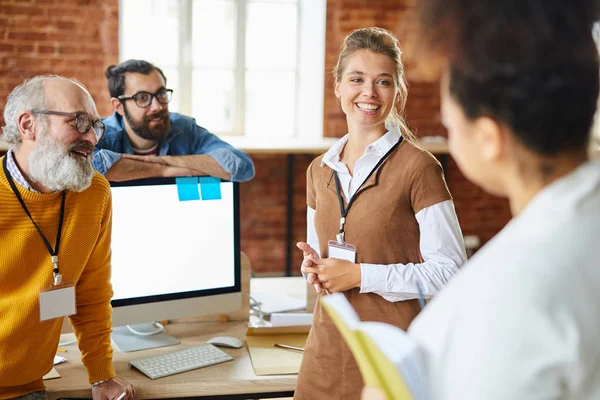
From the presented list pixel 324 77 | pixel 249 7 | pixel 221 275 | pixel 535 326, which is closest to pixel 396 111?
pixel 221 275

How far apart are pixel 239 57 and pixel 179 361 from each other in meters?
3.88

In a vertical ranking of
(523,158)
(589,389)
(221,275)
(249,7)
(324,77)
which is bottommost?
(221,275)

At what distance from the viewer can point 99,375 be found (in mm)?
1769

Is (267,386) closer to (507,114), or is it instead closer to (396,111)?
(396,111)

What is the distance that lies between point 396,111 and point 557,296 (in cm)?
143

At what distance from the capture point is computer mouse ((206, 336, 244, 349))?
2105mm

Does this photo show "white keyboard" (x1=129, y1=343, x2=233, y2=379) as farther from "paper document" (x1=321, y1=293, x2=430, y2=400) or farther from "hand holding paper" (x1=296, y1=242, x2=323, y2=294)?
"paper document" (x1=321, y1=293, x2=430, y2=400)

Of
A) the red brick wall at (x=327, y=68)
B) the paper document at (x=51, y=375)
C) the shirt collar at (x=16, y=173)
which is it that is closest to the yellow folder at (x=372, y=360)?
the shirt collar at (x=16, y=173)

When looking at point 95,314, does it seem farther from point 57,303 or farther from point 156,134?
point 156,134

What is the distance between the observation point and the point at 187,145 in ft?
9.31

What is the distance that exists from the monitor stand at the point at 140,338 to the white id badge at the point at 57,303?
16.5 inches

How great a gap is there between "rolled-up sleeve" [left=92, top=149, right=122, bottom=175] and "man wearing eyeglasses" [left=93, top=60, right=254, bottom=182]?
4.5 inches

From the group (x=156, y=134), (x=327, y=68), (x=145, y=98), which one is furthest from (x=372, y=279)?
(x=327, y=68)

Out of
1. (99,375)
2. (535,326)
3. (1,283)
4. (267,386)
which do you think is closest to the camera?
(535,326)
